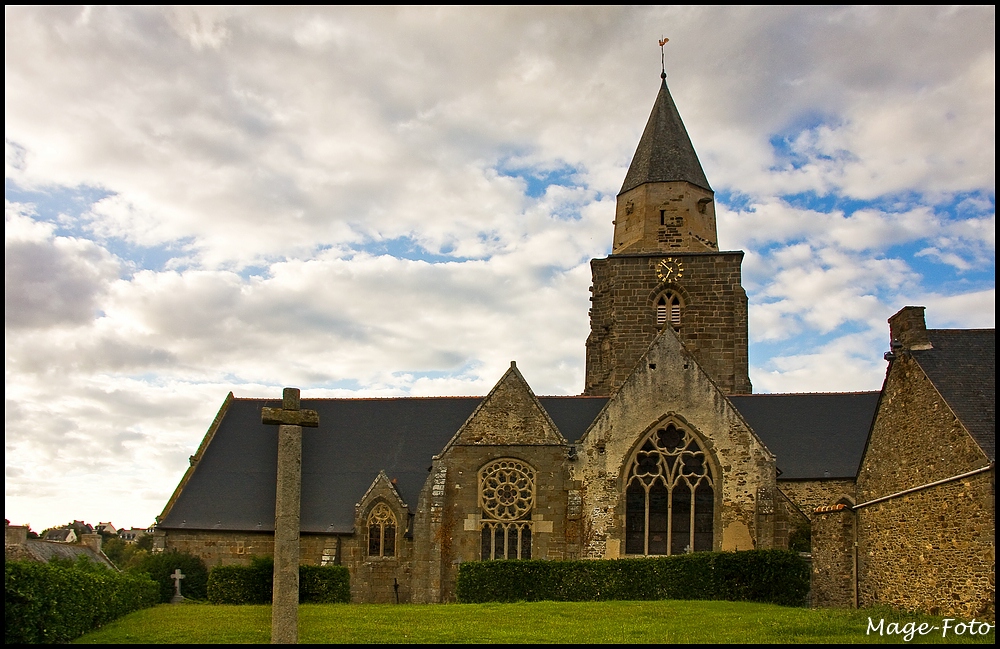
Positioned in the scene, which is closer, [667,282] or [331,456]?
[331,456]

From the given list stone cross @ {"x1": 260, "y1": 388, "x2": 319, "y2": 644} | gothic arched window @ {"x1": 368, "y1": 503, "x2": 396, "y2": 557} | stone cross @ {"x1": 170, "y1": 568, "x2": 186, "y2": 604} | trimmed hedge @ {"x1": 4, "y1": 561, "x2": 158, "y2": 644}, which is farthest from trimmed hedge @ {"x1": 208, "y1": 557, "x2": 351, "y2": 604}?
stone cross @ {"x1": 260, "y1": 388, "x2": 319, "y2": 644}

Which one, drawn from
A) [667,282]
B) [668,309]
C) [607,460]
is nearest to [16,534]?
[607,460]

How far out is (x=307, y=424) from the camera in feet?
48.0

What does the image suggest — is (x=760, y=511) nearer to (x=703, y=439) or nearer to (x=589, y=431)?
(x=703, y=439)

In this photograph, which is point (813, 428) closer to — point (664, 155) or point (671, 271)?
point (671, 271)

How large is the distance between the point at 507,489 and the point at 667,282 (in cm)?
1269

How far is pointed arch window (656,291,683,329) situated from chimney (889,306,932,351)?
15381 mm

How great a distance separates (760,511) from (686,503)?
2020mm

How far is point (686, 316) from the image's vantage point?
35.9 metres

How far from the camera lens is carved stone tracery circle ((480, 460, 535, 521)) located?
88.2 feet

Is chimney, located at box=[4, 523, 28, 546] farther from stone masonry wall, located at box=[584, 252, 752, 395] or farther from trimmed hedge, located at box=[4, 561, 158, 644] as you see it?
stone masonry wall, located at box=[584, 252, 752, 395]

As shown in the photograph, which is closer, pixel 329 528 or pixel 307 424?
pixel 307 424

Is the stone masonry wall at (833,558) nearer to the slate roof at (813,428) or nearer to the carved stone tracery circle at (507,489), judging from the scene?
the slate roof at (813,428)

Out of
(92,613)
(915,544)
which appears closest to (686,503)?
(915,544)
